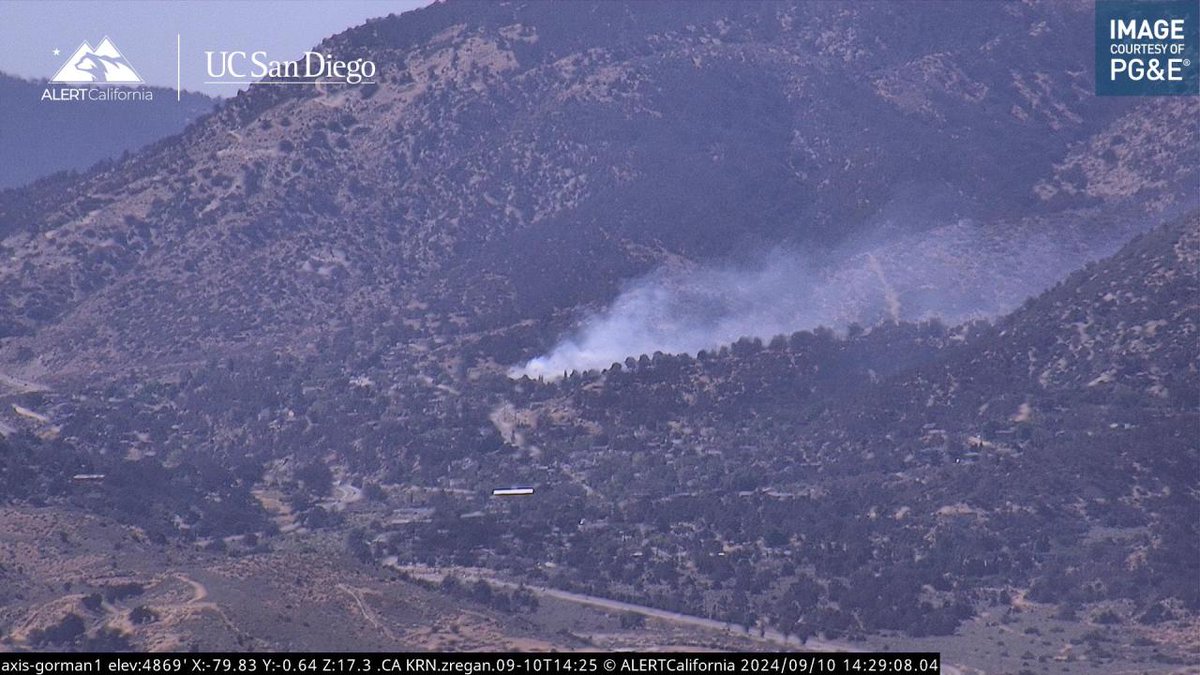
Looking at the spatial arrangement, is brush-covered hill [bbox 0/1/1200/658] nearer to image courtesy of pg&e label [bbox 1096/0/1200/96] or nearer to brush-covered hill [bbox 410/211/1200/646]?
brush-covered hill [bbox 410/211/1200/646]

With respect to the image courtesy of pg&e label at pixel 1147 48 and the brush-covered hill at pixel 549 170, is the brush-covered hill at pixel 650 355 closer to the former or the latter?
the brush-covered hill at pixel 549 170

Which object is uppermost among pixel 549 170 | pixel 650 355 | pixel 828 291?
pixel 549 170

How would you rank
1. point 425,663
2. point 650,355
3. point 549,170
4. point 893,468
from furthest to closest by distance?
1. point 549,170
2. point 650,355
3. point 893,468
4. point 425,663

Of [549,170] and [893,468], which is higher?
[549,170]

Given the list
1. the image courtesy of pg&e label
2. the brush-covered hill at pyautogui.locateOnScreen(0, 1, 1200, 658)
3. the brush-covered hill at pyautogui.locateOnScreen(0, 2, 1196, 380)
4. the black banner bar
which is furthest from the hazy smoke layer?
the black banner bar

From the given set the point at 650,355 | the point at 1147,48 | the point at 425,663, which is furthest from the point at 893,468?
the point at 1147,48

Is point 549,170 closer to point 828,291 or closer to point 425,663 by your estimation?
point 828,291

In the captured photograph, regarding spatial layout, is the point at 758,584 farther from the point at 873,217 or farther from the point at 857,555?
the point at 873,217
